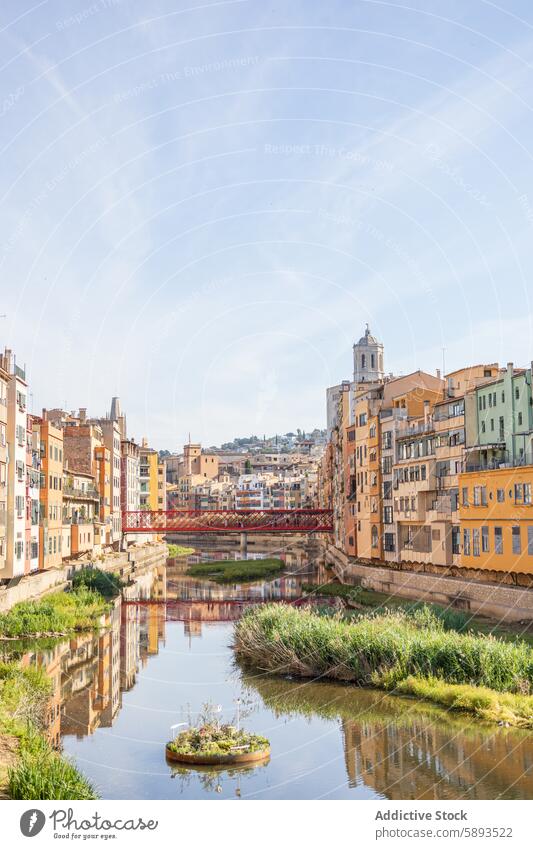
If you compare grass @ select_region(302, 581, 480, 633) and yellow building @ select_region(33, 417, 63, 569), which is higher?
yellow building @ select_region(33, 417, 63, 569)

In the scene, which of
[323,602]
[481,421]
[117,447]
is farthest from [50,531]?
→ [117,447]

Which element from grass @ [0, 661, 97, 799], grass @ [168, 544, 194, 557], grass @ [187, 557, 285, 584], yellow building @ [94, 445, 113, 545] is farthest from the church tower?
grass @ [0, 661, 97, 799]

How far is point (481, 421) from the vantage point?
50969mm

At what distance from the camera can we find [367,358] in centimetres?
16338

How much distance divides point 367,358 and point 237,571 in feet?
295

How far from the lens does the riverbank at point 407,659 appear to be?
26125mm

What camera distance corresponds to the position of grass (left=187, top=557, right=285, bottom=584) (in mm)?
77081

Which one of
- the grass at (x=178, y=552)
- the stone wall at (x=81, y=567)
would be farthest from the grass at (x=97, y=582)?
the grass at (x=178, y=552)

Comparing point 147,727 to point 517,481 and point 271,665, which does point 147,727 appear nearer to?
point 271,665

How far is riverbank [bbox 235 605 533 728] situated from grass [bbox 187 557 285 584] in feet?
136

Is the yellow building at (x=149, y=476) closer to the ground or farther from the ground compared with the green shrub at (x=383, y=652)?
farther from the ground

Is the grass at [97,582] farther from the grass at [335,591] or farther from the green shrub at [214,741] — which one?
the green shrub at [214,741]

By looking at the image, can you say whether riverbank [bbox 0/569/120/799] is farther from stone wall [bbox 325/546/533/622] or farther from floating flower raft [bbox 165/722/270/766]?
stone wall [bbox 325/546/533/622]

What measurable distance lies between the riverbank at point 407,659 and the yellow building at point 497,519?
8542 millimetres
